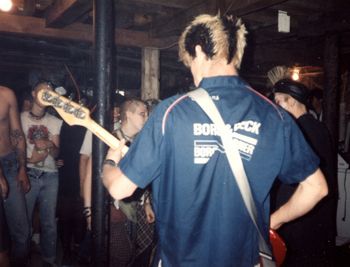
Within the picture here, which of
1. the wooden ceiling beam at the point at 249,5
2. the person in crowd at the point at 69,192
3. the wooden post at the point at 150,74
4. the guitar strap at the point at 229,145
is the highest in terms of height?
the wooden ceiling beam at the point at 249,5

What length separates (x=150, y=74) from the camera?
641 cm

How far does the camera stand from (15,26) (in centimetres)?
553

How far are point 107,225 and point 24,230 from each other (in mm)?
2350

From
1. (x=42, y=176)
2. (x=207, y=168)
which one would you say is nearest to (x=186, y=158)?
(x=207, y=168)

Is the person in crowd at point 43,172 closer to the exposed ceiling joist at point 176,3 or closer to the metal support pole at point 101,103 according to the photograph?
the exposed ceiling joist at point 176,3

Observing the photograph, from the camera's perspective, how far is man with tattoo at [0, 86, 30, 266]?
15.3ft

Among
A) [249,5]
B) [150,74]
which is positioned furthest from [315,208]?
[150,74]

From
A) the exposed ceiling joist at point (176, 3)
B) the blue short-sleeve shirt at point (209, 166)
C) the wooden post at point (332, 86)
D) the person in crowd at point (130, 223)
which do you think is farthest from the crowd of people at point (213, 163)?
the wooden post at point (332, 86)

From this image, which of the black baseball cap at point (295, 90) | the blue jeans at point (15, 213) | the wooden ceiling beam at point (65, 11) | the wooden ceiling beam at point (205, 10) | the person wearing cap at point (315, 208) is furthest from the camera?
the blue jeans at point (15, 213)

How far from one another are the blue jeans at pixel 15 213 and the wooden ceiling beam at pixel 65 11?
217cm

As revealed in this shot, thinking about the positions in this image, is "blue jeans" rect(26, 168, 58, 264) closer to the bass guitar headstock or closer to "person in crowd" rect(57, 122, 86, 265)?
"person in crowd" rect(57, 122, 86, 265)

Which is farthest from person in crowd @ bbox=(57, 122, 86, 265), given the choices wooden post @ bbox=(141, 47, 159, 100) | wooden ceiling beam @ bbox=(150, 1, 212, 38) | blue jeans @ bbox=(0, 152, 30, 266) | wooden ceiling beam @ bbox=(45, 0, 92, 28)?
wooden ceiling beam @ bbox=(150, 1, 212, 38)

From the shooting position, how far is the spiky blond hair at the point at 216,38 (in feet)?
6.45

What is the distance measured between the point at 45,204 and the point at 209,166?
4.23 meters
